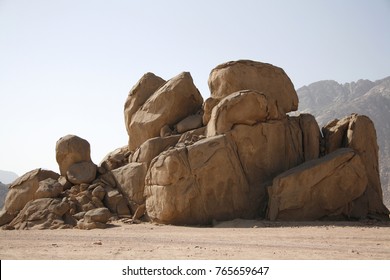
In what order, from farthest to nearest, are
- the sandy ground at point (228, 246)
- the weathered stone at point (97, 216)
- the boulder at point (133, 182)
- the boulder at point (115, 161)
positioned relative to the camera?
the boulder at point (115, 161) < the boulder at point (133, 182) < the weathered stone at point (97, 216) < the sandy ground at point (228, 246)

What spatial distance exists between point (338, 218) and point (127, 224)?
720 cm

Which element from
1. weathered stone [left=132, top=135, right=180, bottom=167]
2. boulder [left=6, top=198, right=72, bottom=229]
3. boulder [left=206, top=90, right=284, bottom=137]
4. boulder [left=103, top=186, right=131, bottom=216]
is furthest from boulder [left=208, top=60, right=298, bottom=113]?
boulder [left=6, top=198, right=72, bottom=229]

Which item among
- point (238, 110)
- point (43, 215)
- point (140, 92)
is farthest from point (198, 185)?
point (140, 92)

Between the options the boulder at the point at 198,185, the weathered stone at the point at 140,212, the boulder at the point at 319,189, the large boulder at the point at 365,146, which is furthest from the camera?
the weathered stone at the point at 140,212

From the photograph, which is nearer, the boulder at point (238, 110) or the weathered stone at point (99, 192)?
the boulder at point (238, 110)

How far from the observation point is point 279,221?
13.3 m

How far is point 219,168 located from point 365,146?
227 inches

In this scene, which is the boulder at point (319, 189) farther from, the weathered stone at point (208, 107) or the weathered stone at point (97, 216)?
the weathered stone at point (97, 216)

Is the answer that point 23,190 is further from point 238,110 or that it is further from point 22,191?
point 238,110

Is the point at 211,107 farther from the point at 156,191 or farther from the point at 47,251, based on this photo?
the point at 47,251

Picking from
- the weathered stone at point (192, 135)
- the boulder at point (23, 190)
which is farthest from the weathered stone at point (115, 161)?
the weathered stone at point (192, 135)

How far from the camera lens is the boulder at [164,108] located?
18.5 m

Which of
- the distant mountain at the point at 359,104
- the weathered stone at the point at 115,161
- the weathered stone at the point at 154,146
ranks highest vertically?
the weathered stone at the point at 154,146

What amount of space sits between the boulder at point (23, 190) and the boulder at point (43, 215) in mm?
2027
